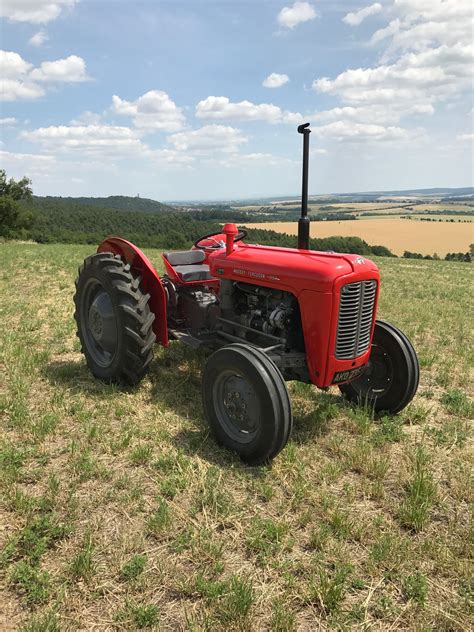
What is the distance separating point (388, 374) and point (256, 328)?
4.08ft

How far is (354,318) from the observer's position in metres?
3.59

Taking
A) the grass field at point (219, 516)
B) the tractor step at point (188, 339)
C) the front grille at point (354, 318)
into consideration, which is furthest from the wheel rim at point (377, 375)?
the tractor step at point (188, 339)

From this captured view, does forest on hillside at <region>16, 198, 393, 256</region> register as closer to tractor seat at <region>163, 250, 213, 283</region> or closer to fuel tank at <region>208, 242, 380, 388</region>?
tractor seat at <region>163, 250, 213, 283</region>

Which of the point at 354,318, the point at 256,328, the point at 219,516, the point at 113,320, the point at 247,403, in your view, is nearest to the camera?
the point at 219,516

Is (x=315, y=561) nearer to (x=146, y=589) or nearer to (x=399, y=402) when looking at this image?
(x=146, y=589)

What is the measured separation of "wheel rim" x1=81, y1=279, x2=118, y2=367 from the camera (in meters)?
4.56

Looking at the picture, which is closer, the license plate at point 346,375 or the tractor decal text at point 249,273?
the license plate at point 346,375

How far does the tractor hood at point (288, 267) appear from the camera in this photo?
3428 mm

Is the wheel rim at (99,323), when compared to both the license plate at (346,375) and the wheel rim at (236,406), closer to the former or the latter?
the wheel rim at (236,406)

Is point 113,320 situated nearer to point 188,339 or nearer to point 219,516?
point 188,339

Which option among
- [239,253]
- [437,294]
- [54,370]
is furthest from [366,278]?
[437,294]

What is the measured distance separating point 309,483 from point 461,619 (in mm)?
1144

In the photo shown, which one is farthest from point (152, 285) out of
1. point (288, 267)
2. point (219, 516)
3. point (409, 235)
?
point (409, 235)

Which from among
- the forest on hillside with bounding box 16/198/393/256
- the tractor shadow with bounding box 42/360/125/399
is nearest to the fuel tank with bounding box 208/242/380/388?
the tractor shadow with bounding box 42/360/125/399
